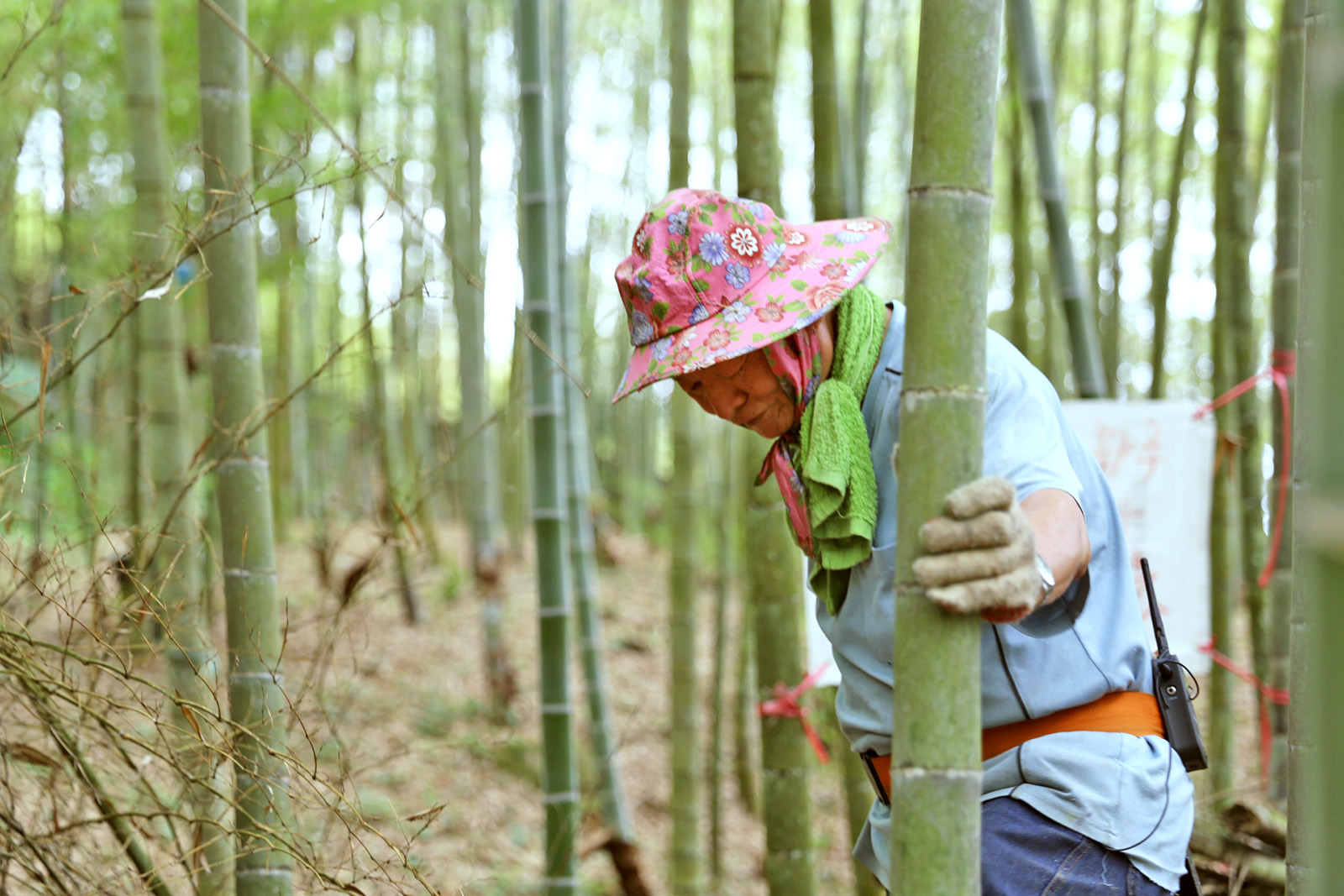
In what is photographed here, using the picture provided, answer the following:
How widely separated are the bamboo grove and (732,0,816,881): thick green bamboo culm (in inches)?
0.5

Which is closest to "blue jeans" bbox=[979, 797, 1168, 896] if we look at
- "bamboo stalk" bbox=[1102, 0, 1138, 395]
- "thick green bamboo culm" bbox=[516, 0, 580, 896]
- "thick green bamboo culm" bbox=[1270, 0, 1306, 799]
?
"thick green bamboo culm" bbox=[1270, 0, 1306, 799]

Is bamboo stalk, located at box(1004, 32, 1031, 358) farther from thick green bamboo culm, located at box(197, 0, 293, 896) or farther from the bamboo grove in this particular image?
thick green bamboo culm, located at box(197, 0, 293, 896)

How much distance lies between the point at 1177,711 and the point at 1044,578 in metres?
0.51

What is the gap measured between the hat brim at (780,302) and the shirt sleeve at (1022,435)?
0.71 feet

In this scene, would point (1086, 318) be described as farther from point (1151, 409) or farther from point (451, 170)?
point (451, 170)

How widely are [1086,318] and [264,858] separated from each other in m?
2.50

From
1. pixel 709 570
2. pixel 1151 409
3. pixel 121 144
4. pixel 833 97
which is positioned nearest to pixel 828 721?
pixel 1151 409

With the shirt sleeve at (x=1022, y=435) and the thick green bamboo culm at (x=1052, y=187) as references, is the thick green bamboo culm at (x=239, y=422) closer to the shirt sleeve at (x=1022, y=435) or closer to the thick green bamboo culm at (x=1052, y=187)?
the shirt sleeve at (x=1022, y=435)

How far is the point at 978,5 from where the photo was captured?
1.02 metres

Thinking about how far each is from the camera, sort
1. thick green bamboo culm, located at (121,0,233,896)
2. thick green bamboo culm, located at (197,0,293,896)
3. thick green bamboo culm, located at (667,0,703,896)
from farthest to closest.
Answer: thick green bamboo culm, located at (667,0,703,896)
thick green bamboo culm, located at (121,0,233,896)
thick green bamboo culm, located at (197,0,293,896)

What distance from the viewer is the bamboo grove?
1.03 m

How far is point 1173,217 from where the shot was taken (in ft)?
13.4

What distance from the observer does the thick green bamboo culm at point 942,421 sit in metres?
0.99

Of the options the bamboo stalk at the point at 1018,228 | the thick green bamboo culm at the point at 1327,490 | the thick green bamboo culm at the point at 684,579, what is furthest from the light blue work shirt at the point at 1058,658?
the bamboo stalk at the point at 1018,228
